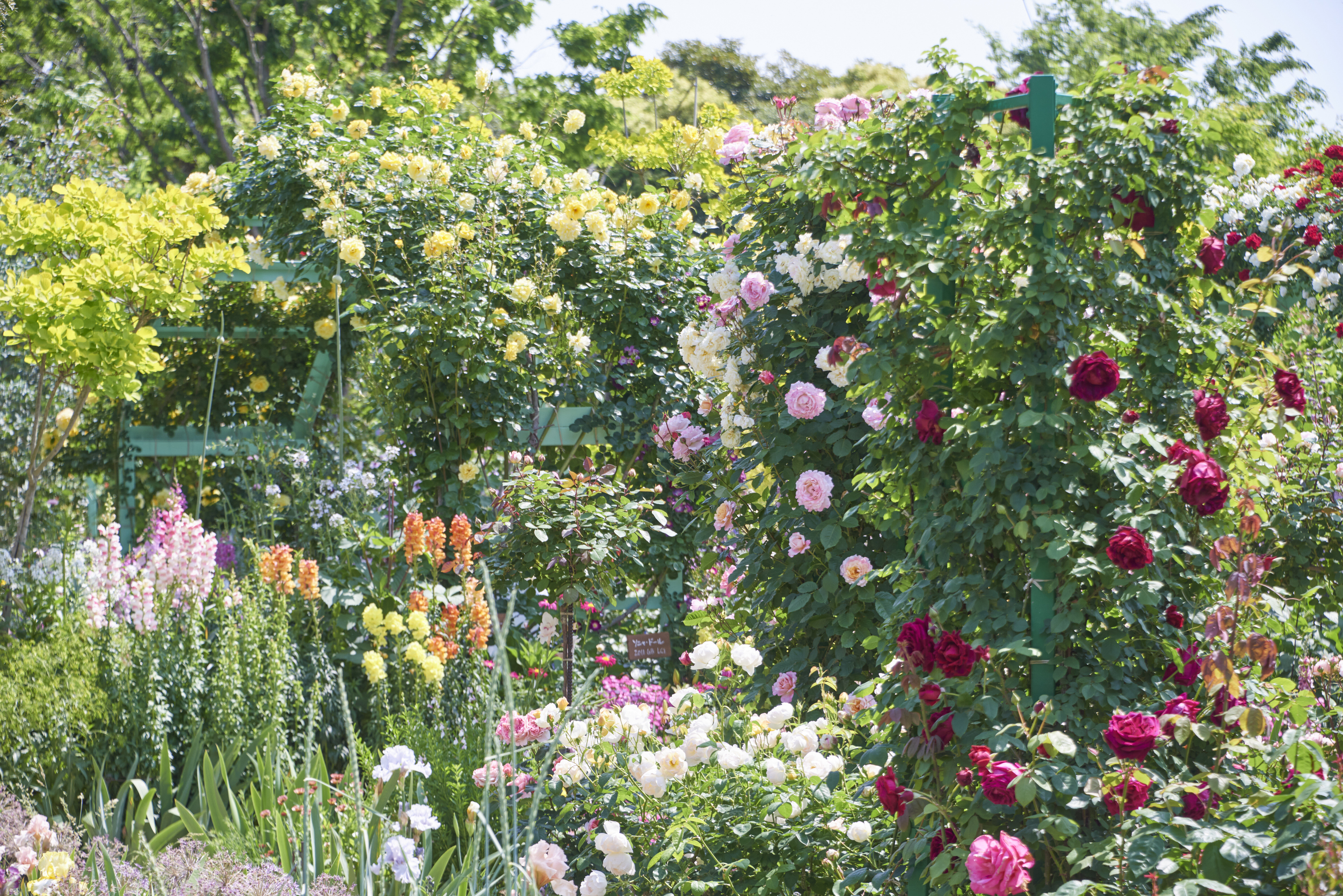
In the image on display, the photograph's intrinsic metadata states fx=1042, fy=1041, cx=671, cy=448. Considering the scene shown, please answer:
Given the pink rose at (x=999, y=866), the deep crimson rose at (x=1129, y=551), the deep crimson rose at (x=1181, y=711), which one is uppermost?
the deep crimson rose at (x=1129, y=551)

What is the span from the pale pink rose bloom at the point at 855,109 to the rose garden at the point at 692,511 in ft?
0.05

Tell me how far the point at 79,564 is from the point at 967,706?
3.92 metres

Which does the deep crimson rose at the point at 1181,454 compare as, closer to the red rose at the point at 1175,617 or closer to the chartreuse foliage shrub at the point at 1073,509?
the chartreuse foliage shrub at the point at 1073,509

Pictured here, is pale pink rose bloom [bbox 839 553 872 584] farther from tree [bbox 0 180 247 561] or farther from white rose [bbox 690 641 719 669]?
tree [bbox 0 180 247 561]

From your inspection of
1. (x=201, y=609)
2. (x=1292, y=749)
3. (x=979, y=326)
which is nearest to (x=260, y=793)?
(x=201, y=609)

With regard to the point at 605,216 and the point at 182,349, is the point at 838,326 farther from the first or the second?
the point at 182,349

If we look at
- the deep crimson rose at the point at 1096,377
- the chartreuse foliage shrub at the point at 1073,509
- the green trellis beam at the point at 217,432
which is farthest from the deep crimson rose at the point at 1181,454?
the green trellis beam at the point at 217,432

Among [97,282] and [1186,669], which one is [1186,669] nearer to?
[1186,669]

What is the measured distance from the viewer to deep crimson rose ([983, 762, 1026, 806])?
1.53 metres

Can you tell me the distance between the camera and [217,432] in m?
5.75

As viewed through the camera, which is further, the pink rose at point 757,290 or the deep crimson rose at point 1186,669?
the pink rose at point 757,290

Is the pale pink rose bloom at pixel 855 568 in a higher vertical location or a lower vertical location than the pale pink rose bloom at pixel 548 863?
higher

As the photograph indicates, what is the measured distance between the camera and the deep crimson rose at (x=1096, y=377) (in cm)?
165

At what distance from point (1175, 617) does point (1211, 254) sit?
24.9 inches
